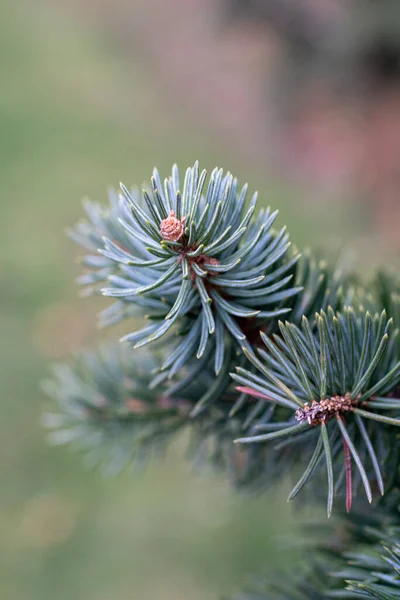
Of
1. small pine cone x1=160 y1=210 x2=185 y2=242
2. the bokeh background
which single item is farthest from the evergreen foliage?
the bokeh background

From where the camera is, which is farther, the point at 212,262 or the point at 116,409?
the point at 116,409

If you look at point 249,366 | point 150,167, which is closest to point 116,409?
point 249,366

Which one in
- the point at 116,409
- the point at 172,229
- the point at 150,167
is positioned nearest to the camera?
the point at 172,229

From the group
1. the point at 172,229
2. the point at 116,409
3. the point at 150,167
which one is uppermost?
the point at 150,167

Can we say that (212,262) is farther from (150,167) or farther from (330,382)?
(150,167)

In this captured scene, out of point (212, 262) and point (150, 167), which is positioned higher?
point (150, 167)

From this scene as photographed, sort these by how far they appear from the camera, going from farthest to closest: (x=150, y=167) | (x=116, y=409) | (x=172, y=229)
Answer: (x=150, y=167) → (x=116, y=409) → (x=172, y=229)

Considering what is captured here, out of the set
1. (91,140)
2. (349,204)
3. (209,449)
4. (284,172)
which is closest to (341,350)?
(209,449)
